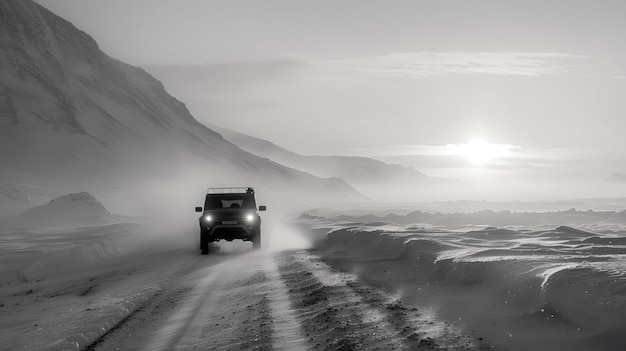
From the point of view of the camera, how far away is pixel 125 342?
902cm

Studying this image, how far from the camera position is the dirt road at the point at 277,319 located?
338 inches

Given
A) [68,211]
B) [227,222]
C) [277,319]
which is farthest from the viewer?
[68,211]

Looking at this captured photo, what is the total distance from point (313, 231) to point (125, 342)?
98.4 feet

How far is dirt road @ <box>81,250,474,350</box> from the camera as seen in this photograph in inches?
338

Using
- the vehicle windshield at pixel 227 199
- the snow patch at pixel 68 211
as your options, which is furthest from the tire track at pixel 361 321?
the snow patch at pixel 68 211

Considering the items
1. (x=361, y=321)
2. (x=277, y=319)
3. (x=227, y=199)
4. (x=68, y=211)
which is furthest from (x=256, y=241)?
(x=68, y=211)

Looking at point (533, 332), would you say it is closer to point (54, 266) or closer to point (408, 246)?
point (408, 246)

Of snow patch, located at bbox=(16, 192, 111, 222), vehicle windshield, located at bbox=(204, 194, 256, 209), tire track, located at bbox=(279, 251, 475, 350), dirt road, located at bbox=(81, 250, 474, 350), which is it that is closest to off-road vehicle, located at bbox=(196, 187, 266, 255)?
vehicle windshield, located at bbox=(204, 194, 256, 209)

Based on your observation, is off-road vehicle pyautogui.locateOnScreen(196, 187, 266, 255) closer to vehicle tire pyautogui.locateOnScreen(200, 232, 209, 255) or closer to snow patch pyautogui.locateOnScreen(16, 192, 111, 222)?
vehicle tire pyautogui.locateOnScreen(200, 232, 209, 255)

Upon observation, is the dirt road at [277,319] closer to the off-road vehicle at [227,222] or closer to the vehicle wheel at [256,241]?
the off-road vehicle at [227,222]

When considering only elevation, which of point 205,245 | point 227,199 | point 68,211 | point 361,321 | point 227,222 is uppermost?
point 68,211

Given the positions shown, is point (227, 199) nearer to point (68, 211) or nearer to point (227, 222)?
point (227, 222)

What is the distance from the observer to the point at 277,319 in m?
10.2

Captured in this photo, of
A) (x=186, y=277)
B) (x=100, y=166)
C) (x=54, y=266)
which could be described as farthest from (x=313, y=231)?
(x=100, y=166)
